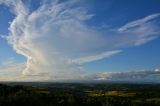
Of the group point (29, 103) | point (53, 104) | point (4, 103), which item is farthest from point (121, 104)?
point (4, 103)

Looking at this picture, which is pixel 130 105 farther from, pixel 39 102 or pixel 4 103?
pixel 4 103

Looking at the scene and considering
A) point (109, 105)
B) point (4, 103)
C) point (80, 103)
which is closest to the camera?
point (4, 103)

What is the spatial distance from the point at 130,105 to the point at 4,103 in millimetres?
15161

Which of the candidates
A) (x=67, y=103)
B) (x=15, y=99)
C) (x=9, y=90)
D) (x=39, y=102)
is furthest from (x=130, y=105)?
(x=9, y=90)

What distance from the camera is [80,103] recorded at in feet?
105

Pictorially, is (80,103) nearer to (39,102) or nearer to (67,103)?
(67,103)

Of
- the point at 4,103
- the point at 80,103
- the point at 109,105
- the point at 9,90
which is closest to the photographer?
the point at 4,103

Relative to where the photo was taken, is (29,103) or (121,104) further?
(121,104)

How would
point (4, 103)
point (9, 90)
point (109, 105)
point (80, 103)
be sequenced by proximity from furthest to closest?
1. point (9, 90)
2. point (80, 103)
3. point (109, 105)
4. point (4, 103)

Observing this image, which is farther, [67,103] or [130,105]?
[130,105]

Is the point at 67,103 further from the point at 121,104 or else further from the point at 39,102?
the point at 121,104

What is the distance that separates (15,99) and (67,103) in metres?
5.84

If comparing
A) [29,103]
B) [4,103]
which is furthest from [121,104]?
[4,103]

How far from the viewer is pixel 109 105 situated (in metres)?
29.5
